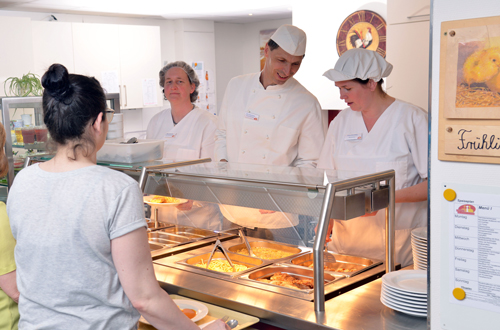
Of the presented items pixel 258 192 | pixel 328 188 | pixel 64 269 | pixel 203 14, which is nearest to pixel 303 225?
pixel 258 192

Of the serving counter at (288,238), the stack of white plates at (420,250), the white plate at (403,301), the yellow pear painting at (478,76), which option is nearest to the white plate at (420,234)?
the stack of white plates at (420,250)

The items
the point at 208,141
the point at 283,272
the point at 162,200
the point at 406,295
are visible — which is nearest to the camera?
the point at 406,295

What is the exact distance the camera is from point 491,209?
3.69ft

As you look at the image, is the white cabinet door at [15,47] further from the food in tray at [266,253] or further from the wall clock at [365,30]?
the food in tray at [266,253]

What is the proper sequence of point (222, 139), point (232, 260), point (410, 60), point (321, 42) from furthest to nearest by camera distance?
point (321, 42) < point (410, 60) < point (222, 139) < point (232, 260)

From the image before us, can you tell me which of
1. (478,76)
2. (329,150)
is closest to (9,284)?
(478,76)

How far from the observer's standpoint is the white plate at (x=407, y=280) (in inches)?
58.0

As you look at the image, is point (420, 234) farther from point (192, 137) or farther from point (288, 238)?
point (192, 137)

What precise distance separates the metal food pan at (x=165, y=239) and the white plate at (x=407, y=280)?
1001 millimetres

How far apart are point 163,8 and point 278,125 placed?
3.69 metres

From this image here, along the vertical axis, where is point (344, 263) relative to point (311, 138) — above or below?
below

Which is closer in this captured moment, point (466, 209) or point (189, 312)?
point (466, 209)

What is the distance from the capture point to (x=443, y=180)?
1.20 metres

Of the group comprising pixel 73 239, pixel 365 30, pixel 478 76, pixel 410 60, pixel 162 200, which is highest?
pixel 365 30
